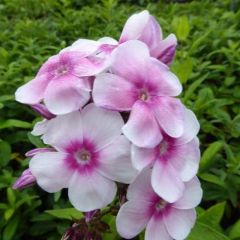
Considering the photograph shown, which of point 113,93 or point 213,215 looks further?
point 213,215

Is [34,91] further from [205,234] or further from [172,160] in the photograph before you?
[205,234]

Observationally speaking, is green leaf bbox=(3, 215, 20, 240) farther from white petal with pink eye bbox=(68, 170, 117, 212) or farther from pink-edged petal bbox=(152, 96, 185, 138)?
pink-edged petal bbox=(152, 96, 185, 138)

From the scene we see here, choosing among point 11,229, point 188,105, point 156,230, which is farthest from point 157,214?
point 188,105

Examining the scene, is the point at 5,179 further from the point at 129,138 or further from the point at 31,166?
the point at 129,138

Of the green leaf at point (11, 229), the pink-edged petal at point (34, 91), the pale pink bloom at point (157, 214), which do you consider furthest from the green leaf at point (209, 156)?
the pink-edged petal at point (34, 91)

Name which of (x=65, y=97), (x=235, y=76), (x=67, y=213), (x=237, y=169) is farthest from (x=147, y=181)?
(x=235, y=76)

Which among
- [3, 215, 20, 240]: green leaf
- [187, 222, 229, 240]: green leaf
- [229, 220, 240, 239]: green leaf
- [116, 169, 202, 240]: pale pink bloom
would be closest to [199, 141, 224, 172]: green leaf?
[229, 220, 240, 239]: green leaf

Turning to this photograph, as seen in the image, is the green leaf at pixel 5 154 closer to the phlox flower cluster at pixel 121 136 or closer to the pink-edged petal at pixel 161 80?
the phlox flower cluster at pixel 121 136
